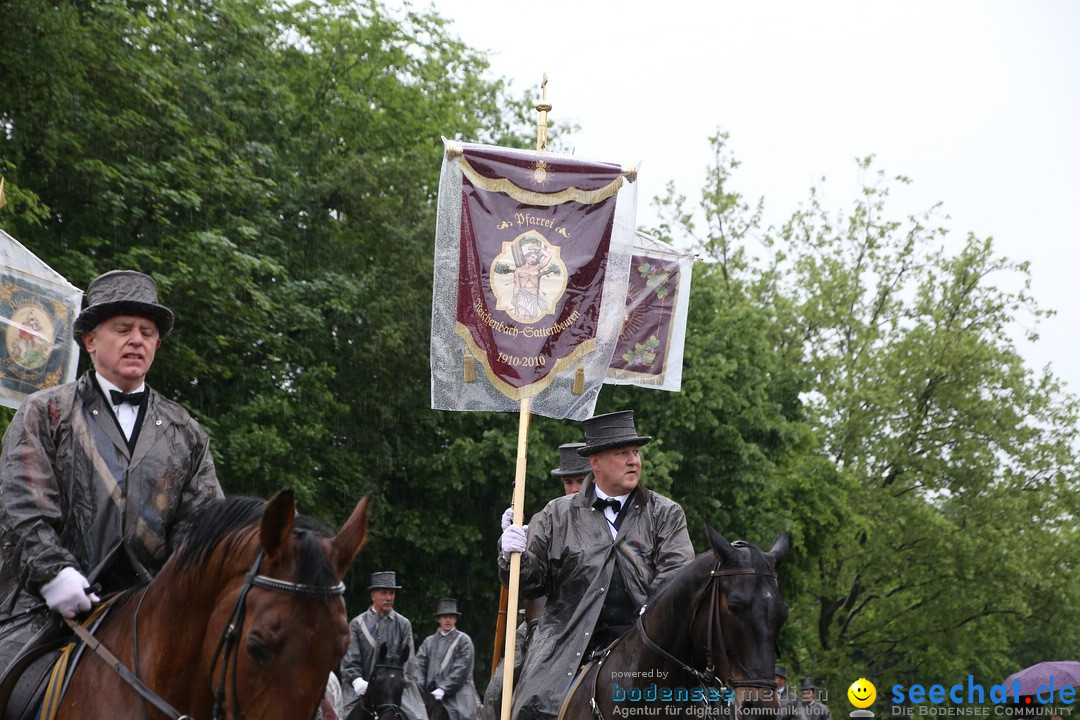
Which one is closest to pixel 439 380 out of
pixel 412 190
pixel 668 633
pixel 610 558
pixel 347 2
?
pixel 610 558

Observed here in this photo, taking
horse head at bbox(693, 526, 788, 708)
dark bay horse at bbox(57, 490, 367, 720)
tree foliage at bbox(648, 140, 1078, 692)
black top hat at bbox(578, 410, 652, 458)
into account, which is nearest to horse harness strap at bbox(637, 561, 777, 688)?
horse head at bbox(693, 526, 788, 708)

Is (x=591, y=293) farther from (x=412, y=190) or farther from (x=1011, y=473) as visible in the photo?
(x=1011, y=473)

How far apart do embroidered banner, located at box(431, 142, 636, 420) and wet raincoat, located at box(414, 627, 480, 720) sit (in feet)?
30.9

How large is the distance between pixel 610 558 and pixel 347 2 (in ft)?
→ 84.4

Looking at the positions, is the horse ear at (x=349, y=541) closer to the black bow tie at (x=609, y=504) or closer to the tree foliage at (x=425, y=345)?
the black bow tie at (x=609, y=504)

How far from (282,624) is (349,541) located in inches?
14.5

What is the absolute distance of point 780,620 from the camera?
20.1 ft

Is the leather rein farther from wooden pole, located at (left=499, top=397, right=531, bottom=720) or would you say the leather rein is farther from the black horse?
the black horse

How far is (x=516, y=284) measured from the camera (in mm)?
8914

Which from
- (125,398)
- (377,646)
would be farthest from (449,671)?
(125,398)

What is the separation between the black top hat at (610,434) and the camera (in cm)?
771

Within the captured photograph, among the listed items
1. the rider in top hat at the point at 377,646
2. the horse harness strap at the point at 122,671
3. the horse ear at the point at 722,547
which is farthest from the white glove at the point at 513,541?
the rider in top hat at the point at 377,646

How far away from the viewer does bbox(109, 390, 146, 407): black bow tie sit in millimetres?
5062

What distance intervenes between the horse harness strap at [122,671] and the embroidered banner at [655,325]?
8368 millimetres
